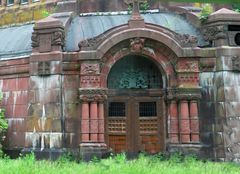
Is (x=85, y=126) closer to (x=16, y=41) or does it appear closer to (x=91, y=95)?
(x=91, y=95)

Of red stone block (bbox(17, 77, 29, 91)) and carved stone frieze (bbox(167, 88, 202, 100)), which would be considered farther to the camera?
red stone block (bbox(17, 77, 29, 91))

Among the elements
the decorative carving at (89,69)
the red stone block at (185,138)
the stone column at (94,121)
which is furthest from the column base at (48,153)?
the red stone block at (185,138)

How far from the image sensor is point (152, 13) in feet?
45.4

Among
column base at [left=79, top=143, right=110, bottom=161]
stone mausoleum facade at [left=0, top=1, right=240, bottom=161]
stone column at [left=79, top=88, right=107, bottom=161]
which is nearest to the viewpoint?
column base at [left=79, top=143, right=110, bottom=161]

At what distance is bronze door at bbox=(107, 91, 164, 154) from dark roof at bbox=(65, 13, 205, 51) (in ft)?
8.34

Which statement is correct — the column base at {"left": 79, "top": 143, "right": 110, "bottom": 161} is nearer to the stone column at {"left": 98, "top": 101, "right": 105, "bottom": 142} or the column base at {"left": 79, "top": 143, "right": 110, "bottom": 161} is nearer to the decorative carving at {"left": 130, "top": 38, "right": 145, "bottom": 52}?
the stone column at {"left": 98, "top": 101, "right": 105, "bottom": 142}

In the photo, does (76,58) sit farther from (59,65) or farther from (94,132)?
(94,132)

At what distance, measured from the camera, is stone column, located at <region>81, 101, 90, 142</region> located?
10922mm

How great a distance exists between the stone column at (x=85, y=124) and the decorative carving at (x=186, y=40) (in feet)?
12.7

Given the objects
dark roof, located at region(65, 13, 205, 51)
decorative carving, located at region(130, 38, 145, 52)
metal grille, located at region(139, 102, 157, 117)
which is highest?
dark roof, located at region(65, 13, 205, 51)

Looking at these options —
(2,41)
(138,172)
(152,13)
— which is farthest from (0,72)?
(138,172)

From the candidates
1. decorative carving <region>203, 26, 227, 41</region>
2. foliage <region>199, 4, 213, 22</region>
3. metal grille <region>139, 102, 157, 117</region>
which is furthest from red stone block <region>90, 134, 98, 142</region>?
foliage <region>199, 4, 213, 22</region>

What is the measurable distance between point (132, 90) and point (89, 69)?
74.3 inches

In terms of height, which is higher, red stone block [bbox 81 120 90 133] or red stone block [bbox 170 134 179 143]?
red stone block [bbox 81 120 90 133]
